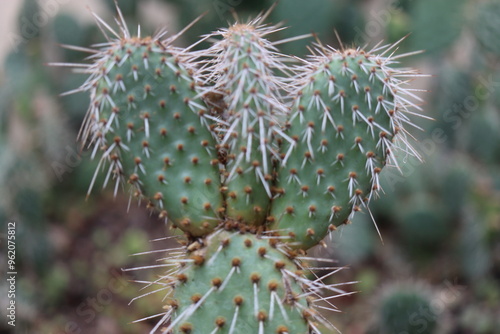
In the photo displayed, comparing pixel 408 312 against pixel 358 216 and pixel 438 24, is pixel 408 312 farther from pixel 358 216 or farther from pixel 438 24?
pixel 438 24

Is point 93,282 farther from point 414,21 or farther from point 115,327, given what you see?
point 414,21

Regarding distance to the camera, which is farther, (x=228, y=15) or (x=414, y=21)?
(x=228, y=15)

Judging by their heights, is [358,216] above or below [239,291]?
above

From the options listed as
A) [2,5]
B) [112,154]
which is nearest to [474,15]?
[112,154]

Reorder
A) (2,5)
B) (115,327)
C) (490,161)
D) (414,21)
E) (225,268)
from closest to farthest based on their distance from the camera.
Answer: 1. (225,268)
2. (115,327)
3. (414,21)
4. (490,161)
5. (2,5)

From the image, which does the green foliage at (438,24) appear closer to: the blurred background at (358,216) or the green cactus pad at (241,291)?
Result: the blurred background at (358,216)

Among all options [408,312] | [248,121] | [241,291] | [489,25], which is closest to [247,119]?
[248,121]

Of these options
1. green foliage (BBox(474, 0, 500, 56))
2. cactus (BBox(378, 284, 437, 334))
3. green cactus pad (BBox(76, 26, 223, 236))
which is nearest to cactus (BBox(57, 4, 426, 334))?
green cactus pad (BBox(76, 26, 223, 236))
